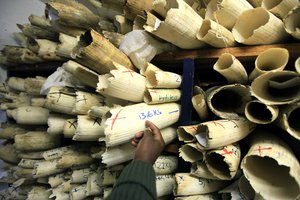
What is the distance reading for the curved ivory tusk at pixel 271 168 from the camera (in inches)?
29.9

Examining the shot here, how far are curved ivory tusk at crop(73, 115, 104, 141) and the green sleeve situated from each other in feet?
0.96

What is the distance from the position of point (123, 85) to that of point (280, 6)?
23.5 inches

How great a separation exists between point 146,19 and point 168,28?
181 millimetres

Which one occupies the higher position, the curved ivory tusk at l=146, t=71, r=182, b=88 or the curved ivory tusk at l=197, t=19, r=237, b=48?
the curved ivory tusk at l=197, t=19, r=237, b=48

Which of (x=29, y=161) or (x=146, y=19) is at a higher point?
(x=146, y=19)

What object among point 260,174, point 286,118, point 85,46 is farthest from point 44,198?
point 286,118

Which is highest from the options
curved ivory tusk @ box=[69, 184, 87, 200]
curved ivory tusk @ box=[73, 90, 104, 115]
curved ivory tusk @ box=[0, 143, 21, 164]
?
curved ivory tusk @ box=[73, 90, 104, 115]

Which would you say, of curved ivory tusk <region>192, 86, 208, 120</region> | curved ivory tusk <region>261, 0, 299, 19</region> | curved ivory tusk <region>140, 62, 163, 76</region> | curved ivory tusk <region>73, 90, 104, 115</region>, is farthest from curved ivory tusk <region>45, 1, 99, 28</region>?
curved ivory tusk <region>261, 0, 299, 19</region>

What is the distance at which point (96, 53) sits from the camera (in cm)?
Result: 100

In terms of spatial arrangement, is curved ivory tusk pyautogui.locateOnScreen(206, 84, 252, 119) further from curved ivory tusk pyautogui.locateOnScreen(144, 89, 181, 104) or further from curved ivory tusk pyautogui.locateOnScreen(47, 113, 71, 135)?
curved ivory tusk pyautogui.locateOnScreen(47, 113, 71, 135)

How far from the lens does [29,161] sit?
156 centimetres

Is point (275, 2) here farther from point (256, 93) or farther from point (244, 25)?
point (256, 93)

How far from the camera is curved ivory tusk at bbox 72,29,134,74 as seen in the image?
3.24ft

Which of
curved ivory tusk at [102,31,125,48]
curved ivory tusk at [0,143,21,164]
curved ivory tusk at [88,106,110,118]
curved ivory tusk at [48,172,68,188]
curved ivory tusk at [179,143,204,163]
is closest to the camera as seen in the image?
curved ivory tusk at [179,143,204,163]
